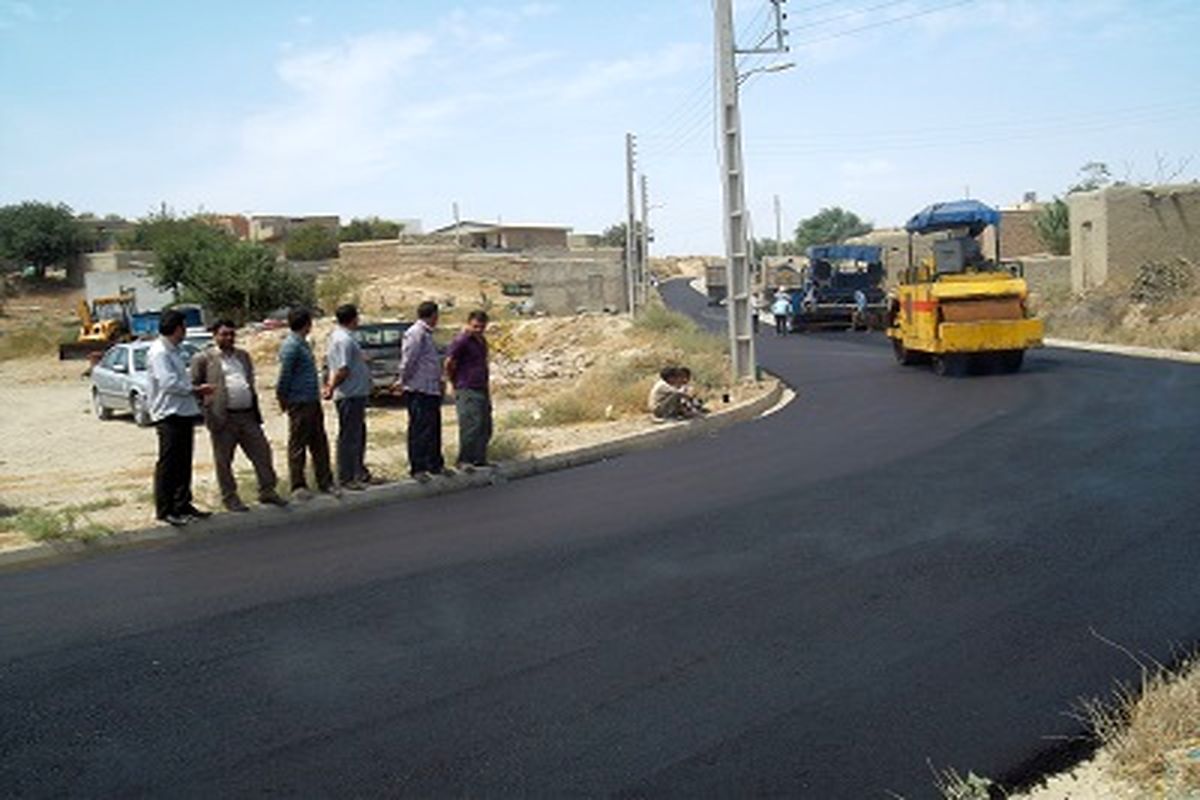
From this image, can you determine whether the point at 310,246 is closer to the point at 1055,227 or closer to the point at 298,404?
the point at 1055,227

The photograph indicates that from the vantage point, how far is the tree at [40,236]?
253 feet

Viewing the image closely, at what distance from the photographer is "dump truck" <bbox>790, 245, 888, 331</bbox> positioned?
36.8 meters

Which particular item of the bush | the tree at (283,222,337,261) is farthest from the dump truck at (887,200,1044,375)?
the tree at (283,222,337,261)

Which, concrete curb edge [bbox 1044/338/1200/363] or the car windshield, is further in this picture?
concrete curb edge [bbox 1044/338/1200/363]

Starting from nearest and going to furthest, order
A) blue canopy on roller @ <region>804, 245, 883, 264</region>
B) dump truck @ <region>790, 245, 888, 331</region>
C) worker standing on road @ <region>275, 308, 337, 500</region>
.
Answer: worker standing on road @ <region>275, 308, 337, 500</region> < dump truck @ <region>790, 245, 888, 331</region> < blue canopy on roller @ <region>804, 245, 883, 264</region>

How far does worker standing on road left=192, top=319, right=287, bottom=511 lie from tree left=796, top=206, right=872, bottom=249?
112m

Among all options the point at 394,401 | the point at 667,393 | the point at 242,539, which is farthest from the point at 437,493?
the point at 394,401

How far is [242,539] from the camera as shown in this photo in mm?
8906

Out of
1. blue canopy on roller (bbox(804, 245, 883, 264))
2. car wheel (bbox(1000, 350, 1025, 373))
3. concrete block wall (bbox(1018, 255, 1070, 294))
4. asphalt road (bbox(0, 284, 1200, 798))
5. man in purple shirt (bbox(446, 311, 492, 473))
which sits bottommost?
asphalt road (bbox(0, 284, 1200, 798))

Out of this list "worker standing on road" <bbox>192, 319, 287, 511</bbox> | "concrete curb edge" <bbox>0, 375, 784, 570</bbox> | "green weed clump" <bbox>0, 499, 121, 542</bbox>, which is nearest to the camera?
"concrete curb edge" <bbox>0, 375, 784, 570</bbox>

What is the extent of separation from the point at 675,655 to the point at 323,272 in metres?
64.4

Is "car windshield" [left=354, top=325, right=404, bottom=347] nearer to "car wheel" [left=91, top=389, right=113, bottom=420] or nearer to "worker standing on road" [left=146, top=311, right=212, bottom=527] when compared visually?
"car wheel" [left=91, top=389, right=113, bottom=420]

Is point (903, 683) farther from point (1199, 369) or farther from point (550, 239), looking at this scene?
point (550, 239)

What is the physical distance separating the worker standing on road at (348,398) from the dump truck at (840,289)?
2804 cm
